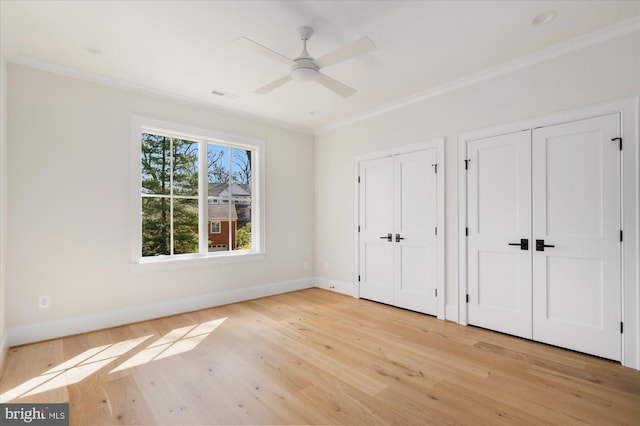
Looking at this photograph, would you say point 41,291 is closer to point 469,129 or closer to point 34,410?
point 34,410

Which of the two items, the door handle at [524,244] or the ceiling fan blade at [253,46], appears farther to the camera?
the door handle at [524,244]

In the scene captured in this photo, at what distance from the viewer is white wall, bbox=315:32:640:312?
8.85ft

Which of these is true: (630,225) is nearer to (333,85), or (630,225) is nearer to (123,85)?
(333,85)

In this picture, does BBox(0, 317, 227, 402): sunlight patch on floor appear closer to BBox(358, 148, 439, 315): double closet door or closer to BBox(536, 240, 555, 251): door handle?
BBox(358, 148, 439, 315): double closet door

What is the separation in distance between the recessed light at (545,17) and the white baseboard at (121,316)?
4580mm

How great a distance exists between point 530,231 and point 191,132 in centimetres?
431

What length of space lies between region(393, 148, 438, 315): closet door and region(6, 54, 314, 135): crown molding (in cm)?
237

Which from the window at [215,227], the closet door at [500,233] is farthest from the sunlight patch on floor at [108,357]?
the closet door at [500,233]

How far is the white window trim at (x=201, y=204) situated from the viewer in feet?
12.1

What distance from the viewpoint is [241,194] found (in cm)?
479

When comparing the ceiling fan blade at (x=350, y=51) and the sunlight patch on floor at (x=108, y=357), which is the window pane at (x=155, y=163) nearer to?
the sunlight patch on floor at (x=108, y=357)

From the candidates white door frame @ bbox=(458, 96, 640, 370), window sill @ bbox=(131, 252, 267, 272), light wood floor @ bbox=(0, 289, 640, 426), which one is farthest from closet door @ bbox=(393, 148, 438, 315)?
window sill @ bbox=(131, 252, 267, 272)

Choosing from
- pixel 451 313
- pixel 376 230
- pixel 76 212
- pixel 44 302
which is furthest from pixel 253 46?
pixel 451 313

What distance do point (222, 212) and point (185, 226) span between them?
585 mm
